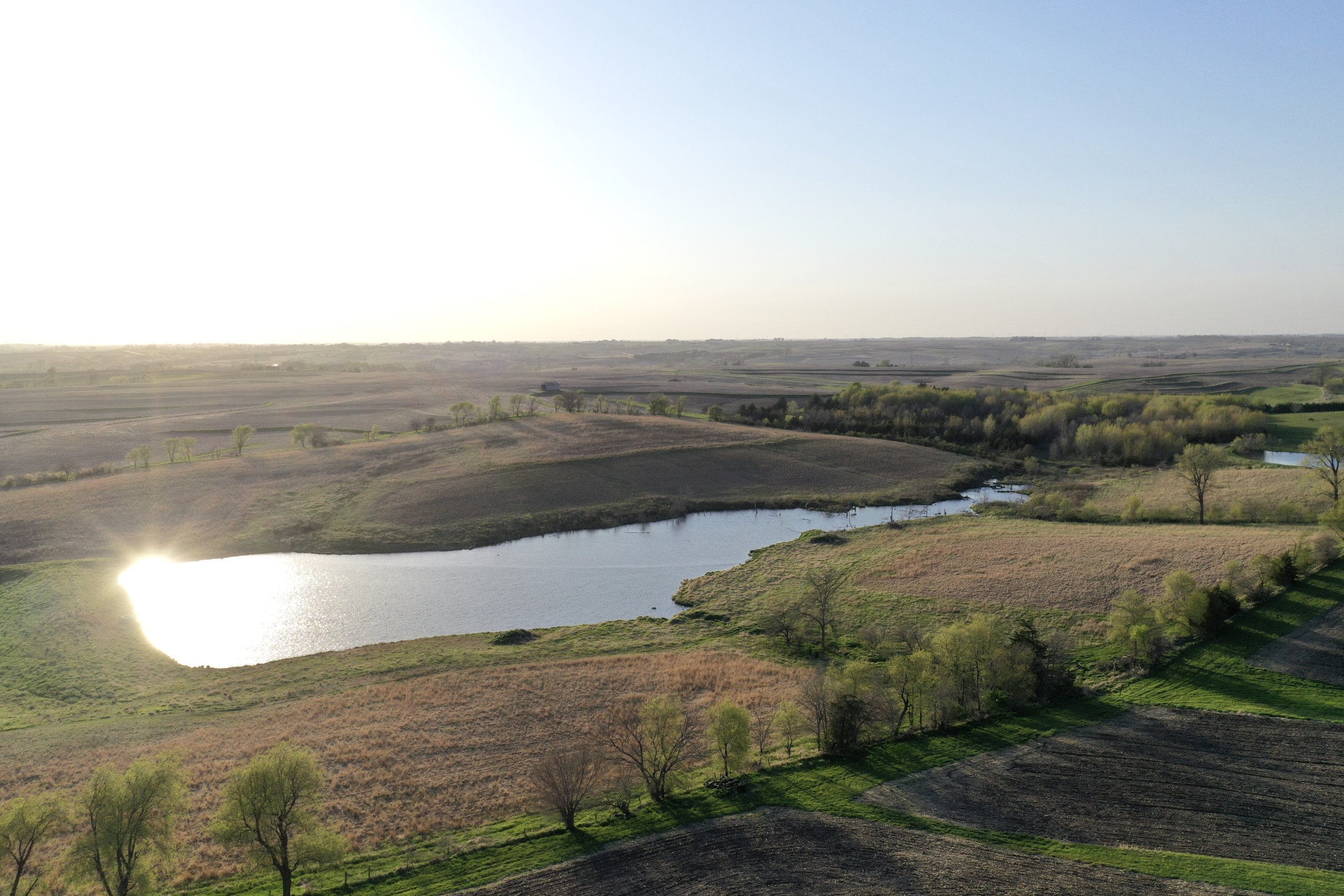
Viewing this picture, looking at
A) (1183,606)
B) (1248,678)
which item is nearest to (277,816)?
(1248,678)

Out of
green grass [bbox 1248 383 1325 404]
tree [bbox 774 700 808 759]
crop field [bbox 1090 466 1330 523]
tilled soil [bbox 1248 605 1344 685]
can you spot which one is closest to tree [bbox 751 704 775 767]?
tree [bbox 774 700 808 759]

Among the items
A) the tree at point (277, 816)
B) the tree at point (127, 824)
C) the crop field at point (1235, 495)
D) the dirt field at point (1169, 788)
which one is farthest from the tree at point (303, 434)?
the dirt field at point (1169, 788)

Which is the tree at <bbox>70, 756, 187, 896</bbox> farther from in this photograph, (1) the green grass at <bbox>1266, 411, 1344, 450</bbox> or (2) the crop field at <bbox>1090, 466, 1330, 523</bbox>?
(1) the green grass at <bbox>1266, 411, 1344, 450</bbox>

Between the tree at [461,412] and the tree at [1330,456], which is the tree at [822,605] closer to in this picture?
the tree at [1330,456]

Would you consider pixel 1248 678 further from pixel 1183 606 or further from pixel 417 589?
pixel 417 589

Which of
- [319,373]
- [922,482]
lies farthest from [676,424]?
[319,373]

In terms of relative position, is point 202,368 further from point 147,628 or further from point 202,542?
point 147,628
